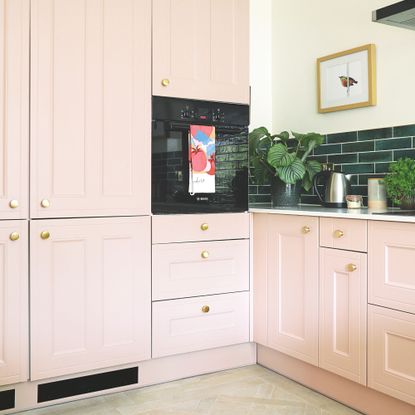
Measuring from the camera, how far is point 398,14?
6.76 ft

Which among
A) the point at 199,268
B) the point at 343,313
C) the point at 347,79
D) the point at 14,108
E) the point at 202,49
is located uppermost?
the point at 202,49

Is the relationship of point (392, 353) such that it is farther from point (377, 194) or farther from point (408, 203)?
point (377, 194)

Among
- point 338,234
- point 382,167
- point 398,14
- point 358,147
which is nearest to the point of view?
point 398,14

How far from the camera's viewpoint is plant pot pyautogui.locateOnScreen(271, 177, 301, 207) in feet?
9.59

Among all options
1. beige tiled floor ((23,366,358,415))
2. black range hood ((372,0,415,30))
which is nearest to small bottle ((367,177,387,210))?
black range hood ((372,0,415,30))

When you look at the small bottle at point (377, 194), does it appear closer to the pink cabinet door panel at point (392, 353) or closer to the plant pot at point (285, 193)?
the plant pot at point (285, 193)

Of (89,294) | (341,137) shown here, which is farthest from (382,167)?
(89,294)

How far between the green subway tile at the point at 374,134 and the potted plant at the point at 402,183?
0.95 feet

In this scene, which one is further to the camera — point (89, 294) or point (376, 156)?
point (376, 156)

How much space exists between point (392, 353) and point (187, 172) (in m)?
1.24

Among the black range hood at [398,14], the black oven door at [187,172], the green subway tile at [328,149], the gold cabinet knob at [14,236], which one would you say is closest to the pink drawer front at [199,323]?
the black oven door at [187,172]

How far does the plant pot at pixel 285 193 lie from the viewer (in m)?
2.92

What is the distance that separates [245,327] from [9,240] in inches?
51.2

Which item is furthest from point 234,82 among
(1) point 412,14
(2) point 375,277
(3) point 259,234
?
(2) point 375,277
